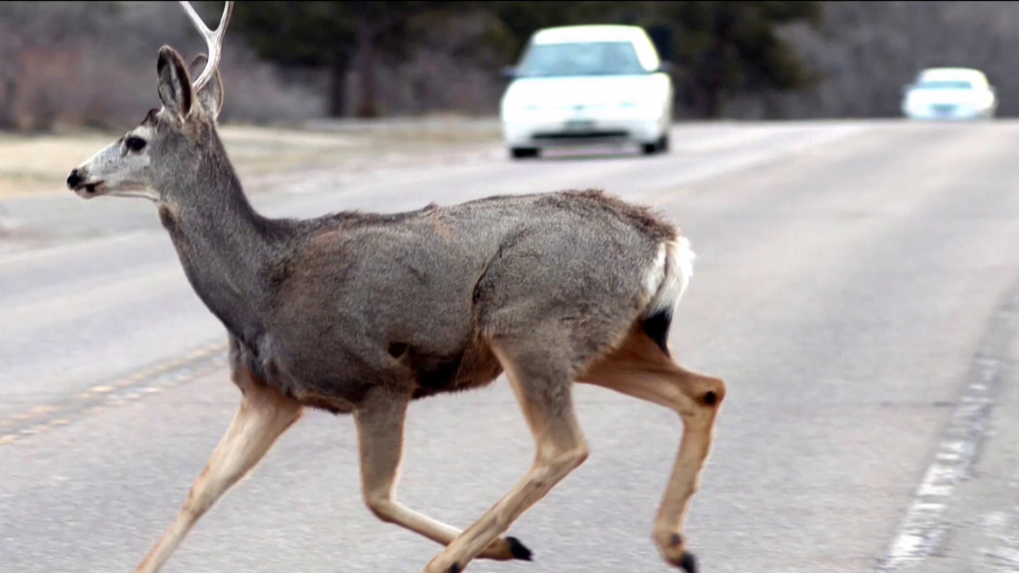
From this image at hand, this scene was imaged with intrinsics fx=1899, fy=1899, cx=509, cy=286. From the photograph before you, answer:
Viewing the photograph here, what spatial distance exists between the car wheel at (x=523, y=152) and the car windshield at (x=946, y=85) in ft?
66.9

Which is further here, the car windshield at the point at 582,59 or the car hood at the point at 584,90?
the car windshield at the point at 582,59

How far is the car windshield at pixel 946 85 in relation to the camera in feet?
151

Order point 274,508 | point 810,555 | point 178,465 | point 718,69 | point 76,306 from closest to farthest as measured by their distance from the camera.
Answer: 1. point 810,555
2. point 274,508
3. point 178,465
4. point 76,306
5. point 718,69

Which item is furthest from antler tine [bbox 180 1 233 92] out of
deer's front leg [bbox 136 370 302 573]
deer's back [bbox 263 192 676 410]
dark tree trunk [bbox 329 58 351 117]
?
dark tree trunk [bbox 329 58 351 117]

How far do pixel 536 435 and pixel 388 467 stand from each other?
1.56 feet

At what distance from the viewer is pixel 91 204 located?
71.4ft

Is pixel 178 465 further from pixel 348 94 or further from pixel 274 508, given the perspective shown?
pixel 348 94

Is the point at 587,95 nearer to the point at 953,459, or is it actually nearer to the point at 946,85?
the point at 953,459

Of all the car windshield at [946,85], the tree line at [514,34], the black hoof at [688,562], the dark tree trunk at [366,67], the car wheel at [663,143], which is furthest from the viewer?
the tree line at [514,34]

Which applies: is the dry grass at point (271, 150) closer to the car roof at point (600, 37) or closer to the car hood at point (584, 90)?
the car hood at point (584, 90)

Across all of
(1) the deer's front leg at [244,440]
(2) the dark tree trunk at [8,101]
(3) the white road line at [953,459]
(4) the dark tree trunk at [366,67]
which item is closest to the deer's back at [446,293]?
(1) the deer's front leg at [244,440]

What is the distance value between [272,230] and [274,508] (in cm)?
138

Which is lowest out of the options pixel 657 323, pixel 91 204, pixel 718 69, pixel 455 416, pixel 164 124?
pixel 718 69

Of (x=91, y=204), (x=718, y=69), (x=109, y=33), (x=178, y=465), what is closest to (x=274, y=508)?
(x=178, y=465)
